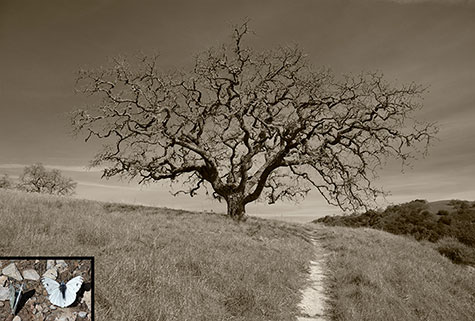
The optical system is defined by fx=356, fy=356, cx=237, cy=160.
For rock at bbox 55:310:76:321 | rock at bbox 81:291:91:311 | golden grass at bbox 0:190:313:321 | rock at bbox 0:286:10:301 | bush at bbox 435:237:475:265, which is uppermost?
rock at bbox 0:286:10:301

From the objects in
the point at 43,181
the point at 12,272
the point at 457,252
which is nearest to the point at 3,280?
the point at 12,272

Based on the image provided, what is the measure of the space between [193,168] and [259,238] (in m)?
9.32

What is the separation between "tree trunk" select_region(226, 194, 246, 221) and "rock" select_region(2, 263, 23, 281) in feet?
68.5

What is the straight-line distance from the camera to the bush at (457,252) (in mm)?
19000

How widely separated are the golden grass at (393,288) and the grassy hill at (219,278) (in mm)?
34

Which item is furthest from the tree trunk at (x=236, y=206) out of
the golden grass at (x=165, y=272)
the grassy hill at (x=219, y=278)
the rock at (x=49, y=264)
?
the rock at (x=49, y=264)

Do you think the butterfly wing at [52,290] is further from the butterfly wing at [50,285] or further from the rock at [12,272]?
the rock at [12,272]

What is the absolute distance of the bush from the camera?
19.0 meters

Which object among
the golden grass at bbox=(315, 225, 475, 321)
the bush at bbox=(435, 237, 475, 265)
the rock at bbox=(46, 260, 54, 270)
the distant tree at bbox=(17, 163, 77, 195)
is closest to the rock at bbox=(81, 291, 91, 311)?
the rock at bbox=(46, 260, 54, 270)

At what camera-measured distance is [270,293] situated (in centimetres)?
791

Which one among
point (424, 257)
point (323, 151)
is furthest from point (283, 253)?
point (323, 151)

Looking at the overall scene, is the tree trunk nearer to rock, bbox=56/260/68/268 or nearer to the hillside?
the hillside

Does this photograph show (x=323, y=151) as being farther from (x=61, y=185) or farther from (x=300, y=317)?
(x=61, y=185)

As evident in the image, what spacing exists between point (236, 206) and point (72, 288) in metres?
21.0
